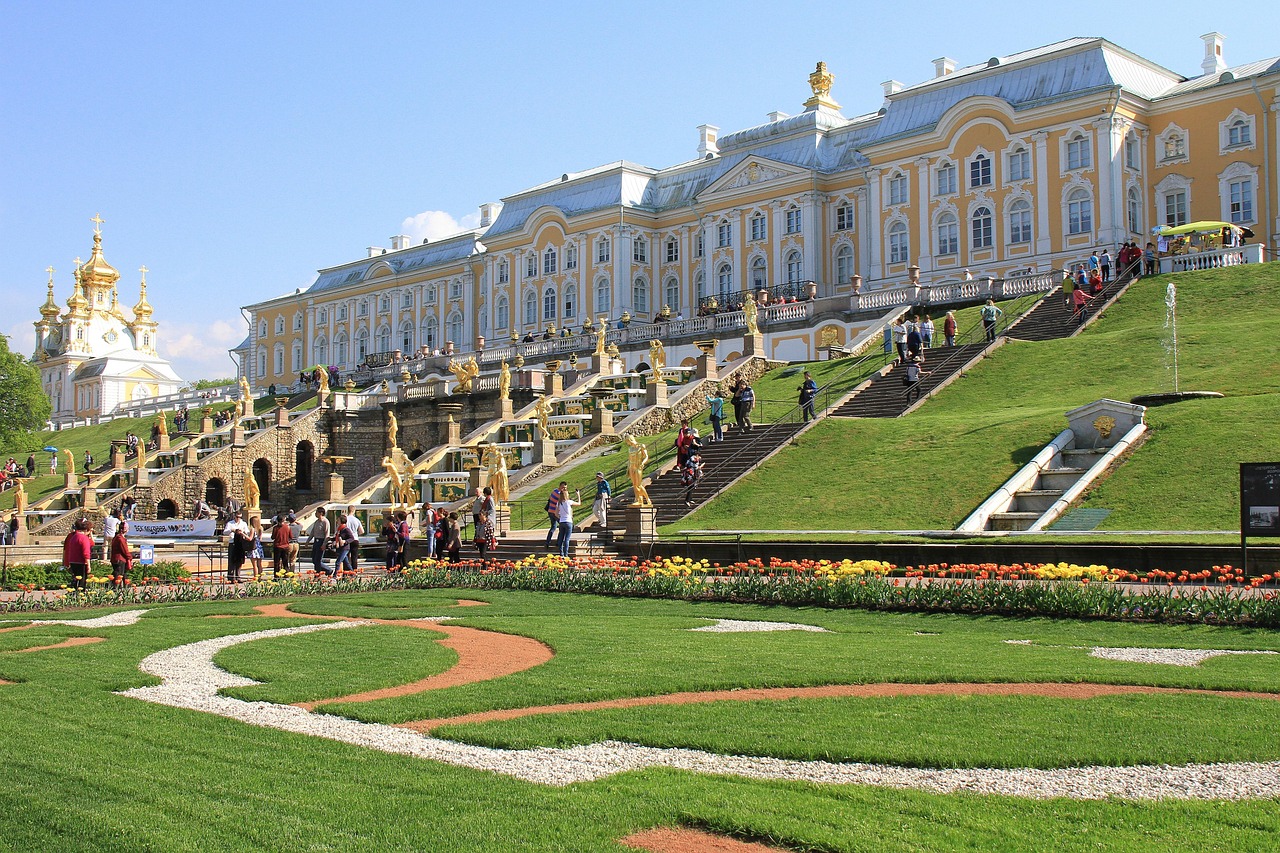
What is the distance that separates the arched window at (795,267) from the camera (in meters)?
63.2

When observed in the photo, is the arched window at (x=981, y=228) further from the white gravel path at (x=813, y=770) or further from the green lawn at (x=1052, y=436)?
the white gravel path at (x=813, y=770)

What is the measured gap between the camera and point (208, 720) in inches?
373

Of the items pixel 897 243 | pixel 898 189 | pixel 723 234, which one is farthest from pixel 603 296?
pixel 898 189

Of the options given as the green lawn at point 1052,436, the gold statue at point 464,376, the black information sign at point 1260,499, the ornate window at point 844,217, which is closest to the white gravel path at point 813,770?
the black information sign at point 1260,499

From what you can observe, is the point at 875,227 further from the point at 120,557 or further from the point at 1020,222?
the point at 120,557

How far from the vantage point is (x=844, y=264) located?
62.5m

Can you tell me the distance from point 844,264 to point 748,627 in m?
49.1

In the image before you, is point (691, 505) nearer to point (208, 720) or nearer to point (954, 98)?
point (208, 720)

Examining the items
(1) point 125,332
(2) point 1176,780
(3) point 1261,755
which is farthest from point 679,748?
(1) point 125,332

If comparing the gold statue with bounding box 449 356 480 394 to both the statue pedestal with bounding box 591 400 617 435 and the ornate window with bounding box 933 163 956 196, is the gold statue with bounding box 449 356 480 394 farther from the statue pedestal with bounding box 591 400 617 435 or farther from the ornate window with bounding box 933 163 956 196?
the ornate window with bounding box 933 163 956 196

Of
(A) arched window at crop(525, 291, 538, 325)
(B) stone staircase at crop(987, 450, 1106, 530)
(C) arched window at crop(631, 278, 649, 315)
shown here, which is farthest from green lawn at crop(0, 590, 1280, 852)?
(A) arched window at crop(525, 291, 538, 325)

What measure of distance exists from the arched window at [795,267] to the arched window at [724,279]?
387cm

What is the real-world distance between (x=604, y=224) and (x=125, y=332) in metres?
65.1

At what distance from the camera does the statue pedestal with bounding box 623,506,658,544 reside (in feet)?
80.4
